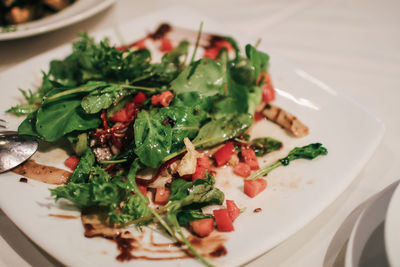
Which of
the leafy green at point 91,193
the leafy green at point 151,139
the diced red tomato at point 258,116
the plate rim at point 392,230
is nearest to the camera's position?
the plate rim at point 392,230

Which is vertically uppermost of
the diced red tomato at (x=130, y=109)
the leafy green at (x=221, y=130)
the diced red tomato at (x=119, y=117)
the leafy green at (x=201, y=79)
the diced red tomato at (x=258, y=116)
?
the leafy green at (x=201, y=79)

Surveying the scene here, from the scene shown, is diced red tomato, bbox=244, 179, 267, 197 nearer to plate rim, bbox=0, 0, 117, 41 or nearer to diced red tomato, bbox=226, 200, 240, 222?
diced red tomato, bbox=226, 200, 240, 222

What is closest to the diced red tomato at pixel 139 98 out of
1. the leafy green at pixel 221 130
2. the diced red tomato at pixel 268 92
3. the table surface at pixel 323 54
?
the leafy green at pixel 221 130

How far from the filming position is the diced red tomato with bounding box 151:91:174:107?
2121 millimetres

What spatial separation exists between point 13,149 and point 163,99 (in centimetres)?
95

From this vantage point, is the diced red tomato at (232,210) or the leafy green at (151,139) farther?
the leafy green at (151,139)

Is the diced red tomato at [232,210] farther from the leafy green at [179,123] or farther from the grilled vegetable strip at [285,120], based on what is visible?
the grilled vegetable strip at [285,120]

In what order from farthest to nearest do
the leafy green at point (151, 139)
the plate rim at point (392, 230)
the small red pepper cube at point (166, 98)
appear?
the small red pepper cube at point (166, 98) < the leafy green at point (151, 139) < the plate rim at point (392, 230)

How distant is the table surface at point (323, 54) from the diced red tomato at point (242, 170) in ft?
1.47

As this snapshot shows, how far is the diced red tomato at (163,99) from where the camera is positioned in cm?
212

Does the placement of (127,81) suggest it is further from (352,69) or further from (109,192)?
(352,69)

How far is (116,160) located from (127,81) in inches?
23.7

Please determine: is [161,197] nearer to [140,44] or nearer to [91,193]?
[91,193]

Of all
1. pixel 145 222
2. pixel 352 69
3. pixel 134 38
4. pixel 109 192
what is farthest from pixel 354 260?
pixel 134 38
